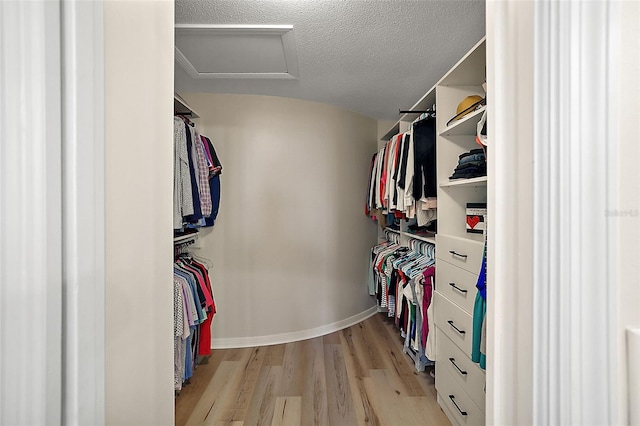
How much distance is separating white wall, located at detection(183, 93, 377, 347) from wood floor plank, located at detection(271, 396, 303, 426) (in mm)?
1075

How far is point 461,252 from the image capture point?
1819 mm

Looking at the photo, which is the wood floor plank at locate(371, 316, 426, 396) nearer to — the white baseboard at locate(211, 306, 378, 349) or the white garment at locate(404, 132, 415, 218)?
the white baseboard at locate(211, 306, 378, 349)

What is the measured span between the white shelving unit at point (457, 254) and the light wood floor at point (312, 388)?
29 cm

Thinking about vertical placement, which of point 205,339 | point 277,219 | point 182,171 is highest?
point 182,171

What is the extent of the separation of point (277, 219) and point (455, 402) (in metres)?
2.11

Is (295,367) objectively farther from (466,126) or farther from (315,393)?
(466,126)

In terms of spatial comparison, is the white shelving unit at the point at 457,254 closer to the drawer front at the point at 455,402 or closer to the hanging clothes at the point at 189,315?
the drawer front at the point at 455,402
